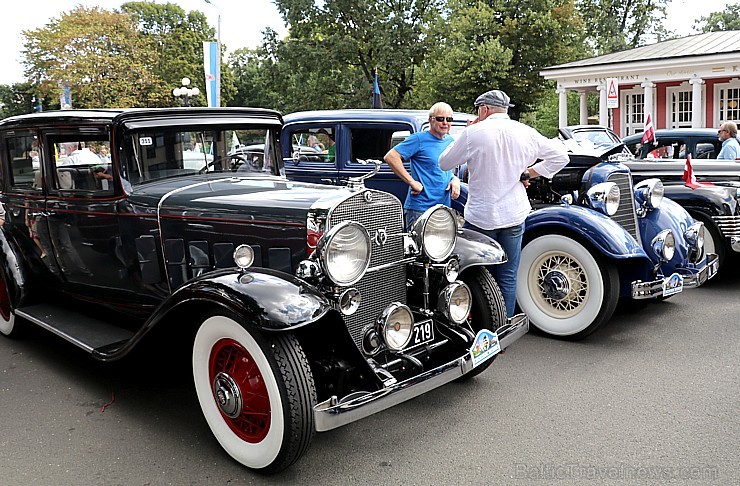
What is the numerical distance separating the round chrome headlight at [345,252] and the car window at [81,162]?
1.85 metres

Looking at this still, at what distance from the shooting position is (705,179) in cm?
749

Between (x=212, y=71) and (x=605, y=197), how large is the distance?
45.0 ft

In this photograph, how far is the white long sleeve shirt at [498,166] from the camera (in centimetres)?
426

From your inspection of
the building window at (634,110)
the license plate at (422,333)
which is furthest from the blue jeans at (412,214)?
the building window at (634,110)

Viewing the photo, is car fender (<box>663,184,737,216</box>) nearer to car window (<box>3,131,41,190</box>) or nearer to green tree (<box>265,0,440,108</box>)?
car window (<box>3,131,41,190</box>)

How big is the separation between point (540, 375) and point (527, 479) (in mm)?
1373

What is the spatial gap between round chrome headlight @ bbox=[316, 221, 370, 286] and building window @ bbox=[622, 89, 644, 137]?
2331 cm

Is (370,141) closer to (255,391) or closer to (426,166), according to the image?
(426,166)

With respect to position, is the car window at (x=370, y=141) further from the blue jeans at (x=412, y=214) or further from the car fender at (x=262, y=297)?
the car fender at (x=262, y=297)

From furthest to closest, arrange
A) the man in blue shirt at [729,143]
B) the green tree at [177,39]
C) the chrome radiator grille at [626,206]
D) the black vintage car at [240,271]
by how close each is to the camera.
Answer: the green tree at [177,39]
the man in blue shirt at [729,143]
the chrome radiator grille at [626,206]
the black vintage car at [240,271]

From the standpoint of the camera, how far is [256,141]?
4.88m

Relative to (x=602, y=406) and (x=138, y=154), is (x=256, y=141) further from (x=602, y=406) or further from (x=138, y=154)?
(x=602, y=406)

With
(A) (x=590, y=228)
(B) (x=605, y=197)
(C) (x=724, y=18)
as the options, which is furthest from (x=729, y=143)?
(C) (x=724, y=18)

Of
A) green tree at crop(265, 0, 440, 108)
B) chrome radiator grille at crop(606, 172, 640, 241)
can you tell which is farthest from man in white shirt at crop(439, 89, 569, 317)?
green tree at crop(265, 0, 440, 108)
